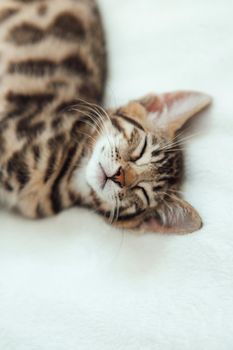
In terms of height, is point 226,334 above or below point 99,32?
below

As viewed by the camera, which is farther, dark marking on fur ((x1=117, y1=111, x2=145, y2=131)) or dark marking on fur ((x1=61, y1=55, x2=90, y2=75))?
dark marking on fur ((x1=61, y1=55, x2=90, y2=75))

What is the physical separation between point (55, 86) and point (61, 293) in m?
0.77

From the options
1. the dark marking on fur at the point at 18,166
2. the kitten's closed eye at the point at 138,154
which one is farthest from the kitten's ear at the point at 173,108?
the dark marking on fur at the point at 18,166

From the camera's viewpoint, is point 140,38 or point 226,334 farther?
point 140,38

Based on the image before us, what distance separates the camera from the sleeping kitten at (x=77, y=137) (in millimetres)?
1623

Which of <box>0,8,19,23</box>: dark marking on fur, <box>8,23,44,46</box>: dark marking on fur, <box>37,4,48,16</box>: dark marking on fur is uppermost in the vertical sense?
<box>37,4,48,16</box>: dark marking on fur

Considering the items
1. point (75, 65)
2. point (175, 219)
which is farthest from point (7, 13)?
point (175, 219)

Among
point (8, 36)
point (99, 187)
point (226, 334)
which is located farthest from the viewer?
point (8, 36)

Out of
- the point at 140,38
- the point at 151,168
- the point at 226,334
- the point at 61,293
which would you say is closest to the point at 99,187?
the point at 151,168

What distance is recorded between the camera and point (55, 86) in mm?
1792

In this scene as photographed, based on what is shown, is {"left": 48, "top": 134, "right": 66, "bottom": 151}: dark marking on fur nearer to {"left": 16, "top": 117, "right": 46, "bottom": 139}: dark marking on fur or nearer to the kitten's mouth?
{"left": 16, "top": 117, "right": 46, "bottom": 139}: dark marking on fur

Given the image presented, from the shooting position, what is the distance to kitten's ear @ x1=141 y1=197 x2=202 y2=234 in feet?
5.14

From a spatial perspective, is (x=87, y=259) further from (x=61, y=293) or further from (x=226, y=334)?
(x=226, y=334)

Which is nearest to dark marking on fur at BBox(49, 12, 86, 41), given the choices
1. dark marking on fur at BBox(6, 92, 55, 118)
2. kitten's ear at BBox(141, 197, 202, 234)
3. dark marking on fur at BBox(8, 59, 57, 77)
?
dark marking on fur at BBox(8, 59, 57, 77)
